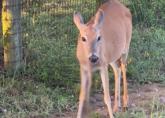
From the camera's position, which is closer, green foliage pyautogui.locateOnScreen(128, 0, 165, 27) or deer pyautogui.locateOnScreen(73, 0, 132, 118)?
deer pyautogui.locateOnScreen(73, 0, 132, 118)

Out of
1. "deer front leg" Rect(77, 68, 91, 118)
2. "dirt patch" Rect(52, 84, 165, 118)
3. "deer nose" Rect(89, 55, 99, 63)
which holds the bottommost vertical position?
"dirt patch" Rect(52, 84, 165, 118)

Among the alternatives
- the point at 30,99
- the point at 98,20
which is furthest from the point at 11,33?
the point at 98,20

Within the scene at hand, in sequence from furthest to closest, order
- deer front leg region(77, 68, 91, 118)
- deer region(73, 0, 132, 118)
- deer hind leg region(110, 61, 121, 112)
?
deer hind leg region(110, 61, 121, 112) → deer front leg region(77, 68, 91, 118) → deer region(73, 0, 132, 118)

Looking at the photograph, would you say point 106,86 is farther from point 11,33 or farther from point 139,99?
point 11,33

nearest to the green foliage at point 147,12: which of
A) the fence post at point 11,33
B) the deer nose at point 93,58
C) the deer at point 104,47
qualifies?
the deer at point 104,47

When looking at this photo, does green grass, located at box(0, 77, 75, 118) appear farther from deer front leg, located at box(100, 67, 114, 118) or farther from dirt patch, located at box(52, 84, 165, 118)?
deer front leg, located at box(100, 67, 114, 118)

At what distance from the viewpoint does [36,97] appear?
6898mm

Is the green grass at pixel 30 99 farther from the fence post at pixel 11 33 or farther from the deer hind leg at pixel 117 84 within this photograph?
the deer hind leg at pixel 117 84

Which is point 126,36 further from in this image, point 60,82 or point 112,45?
point 60,82

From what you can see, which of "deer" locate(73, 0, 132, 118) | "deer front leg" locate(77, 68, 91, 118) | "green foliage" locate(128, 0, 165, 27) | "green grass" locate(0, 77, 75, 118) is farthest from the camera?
"green foliage" locate(128, 0, 165, 27)

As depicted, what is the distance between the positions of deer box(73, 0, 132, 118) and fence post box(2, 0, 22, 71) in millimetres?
1295

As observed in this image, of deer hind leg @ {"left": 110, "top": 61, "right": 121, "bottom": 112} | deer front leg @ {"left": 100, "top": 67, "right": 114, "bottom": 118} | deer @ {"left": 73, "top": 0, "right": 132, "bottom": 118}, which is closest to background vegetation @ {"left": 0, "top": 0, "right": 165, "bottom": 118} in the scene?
deer hind leg @ {"left": 110, "top": 61, "right": 121, "bottom": 112}

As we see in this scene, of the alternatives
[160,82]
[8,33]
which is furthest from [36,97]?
[160,82]

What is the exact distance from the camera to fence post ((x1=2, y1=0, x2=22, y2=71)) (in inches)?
294
